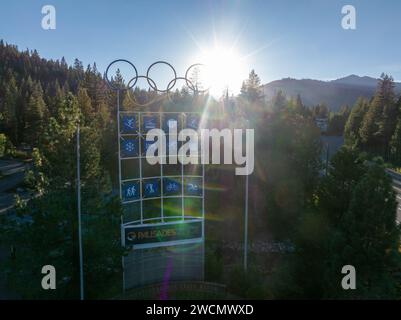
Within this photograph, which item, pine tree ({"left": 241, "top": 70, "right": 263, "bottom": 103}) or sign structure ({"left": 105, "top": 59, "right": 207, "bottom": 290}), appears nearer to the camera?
sign structure ({"left": 105, "top": 59, "right": 207, "bottom": 290})

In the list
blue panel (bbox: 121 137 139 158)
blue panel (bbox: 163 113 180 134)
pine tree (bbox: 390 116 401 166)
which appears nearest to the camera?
blue panel (bbox: 121 137 139 158)

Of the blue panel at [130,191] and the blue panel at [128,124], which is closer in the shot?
the blue panel at [128,124]

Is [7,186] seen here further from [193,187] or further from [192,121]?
[192,121]

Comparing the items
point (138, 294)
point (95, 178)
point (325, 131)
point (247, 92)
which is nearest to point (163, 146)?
point (95, 178)

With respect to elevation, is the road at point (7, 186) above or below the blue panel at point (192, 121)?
below

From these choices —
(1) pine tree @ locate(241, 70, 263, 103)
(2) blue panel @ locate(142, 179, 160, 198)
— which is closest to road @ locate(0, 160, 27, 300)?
(2) blue panel @ locate(142, 179, 160, 198)

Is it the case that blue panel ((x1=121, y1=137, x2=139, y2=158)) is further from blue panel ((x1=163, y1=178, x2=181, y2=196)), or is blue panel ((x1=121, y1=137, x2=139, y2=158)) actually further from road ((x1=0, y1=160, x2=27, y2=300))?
road ((x1=0, y1=160, x2=27, y2=300))

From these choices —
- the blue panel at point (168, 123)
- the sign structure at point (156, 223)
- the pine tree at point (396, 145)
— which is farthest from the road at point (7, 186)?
the pine tree at point (396, 145)

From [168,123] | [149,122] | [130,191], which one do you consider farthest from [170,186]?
[149,122]

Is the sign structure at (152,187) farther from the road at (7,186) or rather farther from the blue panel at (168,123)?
the road at (7,186)

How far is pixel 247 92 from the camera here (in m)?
39.3

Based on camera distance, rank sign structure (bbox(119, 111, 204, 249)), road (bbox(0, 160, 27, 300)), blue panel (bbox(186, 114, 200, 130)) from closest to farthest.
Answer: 1. sign structure (bbox(119, 111, 204, 249))
2. road (bbox(0, 160, 27, 300))
3. blue panel (bbox(186, 114, 200, 130))

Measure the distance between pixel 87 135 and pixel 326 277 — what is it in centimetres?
1215

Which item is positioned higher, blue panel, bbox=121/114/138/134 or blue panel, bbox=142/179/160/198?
blue panel, bbox=121/114/138/134
